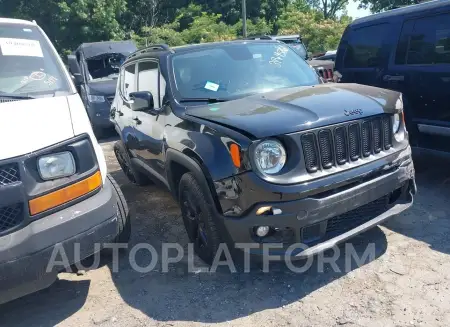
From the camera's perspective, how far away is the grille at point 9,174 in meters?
2.61

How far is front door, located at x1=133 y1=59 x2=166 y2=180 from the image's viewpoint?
419 centimetres

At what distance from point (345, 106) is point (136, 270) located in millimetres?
2229

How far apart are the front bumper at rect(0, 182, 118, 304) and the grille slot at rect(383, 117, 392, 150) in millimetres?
2214

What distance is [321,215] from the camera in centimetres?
302

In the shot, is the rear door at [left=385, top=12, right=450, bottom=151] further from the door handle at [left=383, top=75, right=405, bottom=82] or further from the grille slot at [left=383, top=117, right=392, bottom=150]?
the grille slot at [left=383, top=117, right=392, bottom=150]

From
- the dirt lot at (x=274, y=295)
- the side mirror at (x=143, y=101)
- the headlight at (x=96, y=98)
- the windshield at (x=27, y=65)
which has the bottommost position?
the dirt lot at (x=274, y=295)

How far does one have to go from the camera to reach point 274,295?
322 cm

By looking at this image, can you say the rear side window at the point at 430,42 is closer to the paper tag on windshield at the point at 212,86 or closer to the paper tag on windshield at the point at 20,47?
the paper tag on windshield at the point at 212,86

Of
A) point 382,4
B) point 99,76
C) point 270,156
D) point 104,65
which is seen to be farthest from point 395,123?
point 382,4

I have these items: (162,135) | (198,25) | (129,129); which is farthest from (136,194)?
(198,25)

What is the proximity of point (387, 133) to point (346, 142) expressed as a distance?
1.72ft

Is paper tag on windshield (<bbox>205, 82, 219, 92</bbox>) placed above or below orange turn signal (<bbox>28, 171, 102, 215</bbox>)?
above

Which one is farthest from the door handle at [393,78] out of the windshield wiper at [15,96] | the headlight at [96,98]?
the headlight at [96,98]

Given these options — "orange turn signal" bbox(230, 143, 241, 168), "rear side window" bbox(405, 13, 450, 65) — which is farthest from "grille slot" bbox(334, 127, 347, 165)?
"rear side window" bbox(405, 13, 450, 65)
